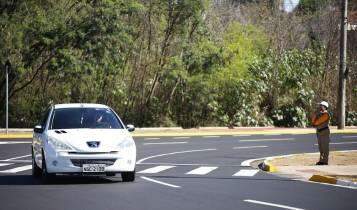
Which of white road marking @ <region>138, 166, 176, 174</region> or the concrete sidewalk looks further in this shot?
the concrete sidewalk

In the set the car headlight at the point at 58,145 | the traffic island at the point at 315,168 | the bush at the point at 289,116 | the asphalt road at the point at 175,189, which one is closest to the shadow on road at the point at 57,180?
the asphalt road at the point at 175,189

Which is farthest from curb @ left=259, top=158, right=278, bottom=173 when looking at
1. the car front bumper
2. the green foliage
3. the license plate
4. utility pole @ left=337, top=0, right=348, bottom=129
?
the green foliage

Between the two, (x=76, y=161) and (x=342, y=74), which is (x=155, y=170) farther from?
(x=342, y=74)

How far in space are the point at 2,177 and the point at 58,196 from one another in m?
4.50

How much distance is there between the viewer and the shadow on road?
18167mm

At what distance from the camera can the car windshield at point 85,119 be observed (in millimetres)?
19016

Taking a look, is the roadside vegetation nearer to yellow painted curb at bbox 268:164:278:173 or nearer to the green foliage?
the green foliage

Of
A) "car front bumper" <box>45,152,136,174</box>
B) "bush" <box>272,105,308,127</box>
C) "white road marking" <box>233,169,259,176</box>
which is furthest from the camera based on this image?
"bush" <box>272,105,308,127</box>

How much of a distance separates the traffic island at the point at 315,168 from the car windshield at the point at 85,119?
14.9 ft

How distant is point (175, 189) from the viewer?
17.1 meters

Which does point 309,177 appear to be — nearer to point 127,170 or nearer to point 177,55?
point 127,170

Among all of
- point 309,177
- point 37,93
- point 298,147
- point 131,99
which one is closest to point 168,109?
point 131,99

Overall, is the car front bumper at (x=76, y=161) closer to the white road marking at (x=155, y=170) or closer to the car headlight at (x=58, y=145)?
the car headlight at (x=58, y=145)

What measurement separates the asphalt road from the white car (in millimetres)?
323
